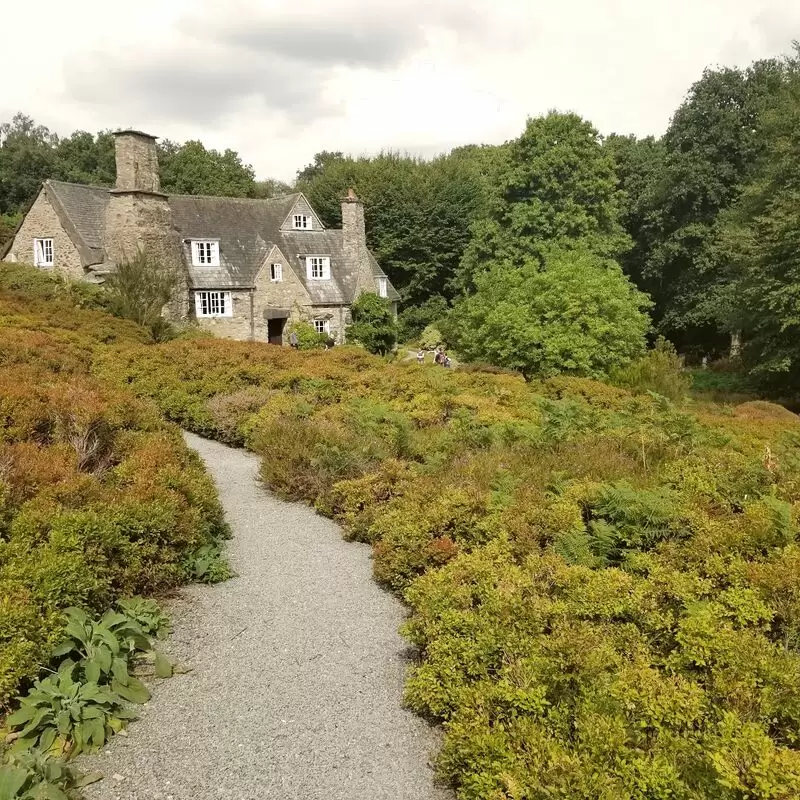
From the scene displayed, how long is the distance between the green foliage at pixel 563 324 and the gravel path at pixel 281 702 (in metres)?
14.9

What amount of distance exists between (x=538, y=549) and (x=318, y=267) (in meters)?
31.4

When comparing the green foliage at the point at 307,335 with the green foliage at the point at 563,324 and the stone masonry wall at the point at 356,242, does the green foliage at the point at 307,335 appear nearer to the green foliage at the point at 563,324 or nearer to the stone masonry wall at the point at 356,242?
the stone masonry wall at the point at 356,242

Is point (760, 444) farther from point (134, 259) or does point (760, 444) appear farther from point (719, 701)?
point (134, 259)

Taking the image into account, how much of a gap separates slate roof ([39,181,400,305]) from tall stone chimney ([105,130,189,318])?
2.43 m

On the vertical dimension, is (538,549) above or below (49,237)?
below

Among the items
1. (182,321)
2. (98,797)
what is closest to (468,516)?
(98,797)

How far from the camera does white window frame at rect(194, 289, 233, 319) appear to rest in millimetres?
32781

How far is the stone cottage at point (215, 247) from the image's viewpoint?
91.2ft

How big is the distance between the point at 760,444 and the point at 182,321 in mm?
25456

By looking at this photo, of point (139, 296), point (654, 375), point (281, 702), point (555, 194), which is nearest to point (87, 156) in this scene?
point (139, 296)

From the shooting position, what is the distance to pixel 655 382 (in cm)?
2088


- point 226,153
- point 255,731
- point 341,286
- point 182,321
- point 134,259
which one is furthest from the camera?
point 226,153

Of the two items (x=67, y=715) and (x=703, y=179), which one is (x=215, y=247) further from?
(x=67, y=715)

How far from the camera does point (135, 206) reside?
27.5 m
